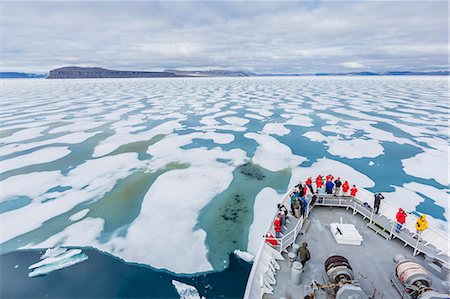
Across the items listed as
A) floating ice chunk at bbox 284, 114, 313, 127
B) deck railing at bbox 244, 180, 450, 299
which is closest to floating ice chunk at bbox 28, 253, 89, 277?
deck railing at bbox 244, 180, 450, 299

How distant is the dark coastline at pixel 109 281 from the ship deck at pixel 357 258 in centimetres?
198

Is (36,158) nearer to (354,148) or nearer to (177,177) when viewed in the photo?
(177,177)

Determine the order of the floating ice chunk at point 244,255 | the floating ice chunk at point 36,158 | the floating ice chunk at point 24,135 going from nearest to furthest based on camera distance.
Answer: the floating ice chunk at point 244,255, the floating ice chunk at point 36,158, the floating ice chunk at point 24,135

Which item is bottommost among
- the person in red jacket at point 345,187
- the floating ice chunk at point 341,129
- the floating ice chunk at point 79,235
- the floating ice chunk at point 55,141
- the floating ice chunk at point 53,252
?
the floating ice chunk at point 53,252

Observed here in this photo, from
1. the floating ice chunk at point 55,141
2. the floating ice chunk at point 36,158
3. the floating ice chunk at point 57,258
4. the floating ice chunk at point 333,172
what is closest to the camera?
the floating ice chunk at point 57,258

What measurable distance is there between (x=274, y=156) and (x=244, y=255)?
9938mm

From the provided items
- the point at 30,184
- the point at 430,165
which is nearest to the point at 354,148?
the point at 430,165

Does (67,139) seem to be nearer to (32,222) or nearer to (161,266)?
(32,222)

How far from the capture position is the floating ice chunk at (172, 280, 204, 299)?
7.51 m

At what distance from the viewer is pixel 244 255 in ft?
29.6

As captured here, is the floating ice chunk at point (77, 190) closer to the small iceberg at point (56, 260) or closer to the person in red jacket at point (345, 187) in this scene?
the small iceberg at point (56, 260)

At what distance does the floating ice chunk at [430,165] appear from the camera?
15077 mm

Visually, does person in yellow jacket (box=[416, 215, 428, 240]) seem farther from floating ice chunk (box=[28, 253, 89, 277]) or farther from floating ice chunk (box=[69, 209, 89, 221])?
floating ice chunk (box=[69, 209, 89, 221])

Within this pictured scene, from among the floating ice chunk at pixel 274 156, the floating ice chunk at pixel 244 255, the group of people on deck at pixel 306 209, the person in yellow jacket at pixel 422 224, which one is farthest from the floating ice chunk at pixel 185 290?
the floating ice chunk at pixel 274 156
